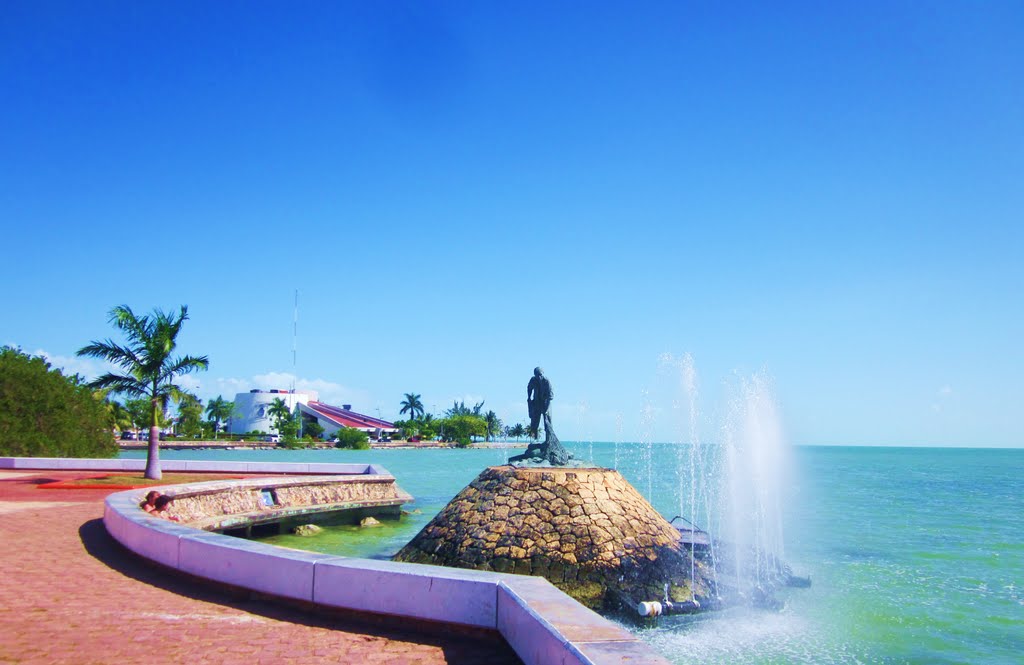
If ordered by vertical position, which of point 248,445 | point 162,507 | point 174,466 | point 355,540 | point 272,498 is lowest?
point 248,445

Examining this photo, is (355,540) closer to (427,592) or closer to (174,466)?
(174,466)

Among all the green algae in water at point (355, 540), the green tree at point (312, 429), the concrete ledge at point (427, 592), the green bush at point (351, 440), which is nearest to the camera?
the concrete ledge at point (427, 592)

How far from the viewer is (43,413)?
34719 millimetres

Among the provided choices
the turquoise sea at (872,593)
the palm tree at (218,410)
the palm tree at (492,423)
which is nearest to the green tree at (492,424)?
the palm tree at (492,423)

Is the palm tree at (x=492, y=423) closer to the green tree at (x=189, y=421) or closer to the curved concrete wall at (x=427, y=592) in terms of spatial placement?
the green tree at (x=189, y=421)

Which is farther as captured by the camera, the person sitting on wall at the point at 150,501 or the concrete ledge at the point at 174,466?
the concrete ledge at the point at 174,466

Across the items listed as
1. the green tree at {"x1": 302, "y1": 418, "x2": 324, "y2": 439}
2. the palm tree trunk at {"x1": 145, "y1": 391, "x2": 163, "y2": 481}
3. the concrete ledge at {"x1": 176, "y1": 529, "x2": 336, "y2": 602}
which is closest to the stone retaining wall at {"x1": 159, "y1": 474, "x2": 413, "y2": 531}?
the palm tree trunk at {"x1": 145, "y1": 391, "x2": 163, "y2": 481}

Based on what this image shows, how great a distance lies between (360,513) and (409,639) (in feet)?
64.7

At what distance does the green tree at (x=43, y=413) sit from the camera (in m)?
33.5

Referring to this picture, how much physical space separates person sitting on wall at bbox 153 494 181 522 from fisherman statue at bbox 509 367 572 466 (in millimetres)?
7553

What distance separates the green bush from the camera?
127438 millimetres

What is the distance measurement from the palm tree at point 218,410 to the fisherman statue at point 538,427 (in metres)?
142

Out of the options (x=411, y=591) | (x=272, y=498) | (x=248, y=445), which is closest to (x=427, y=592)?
(x=411, y=591)

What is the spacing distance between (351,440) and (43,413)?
94.2 meters
